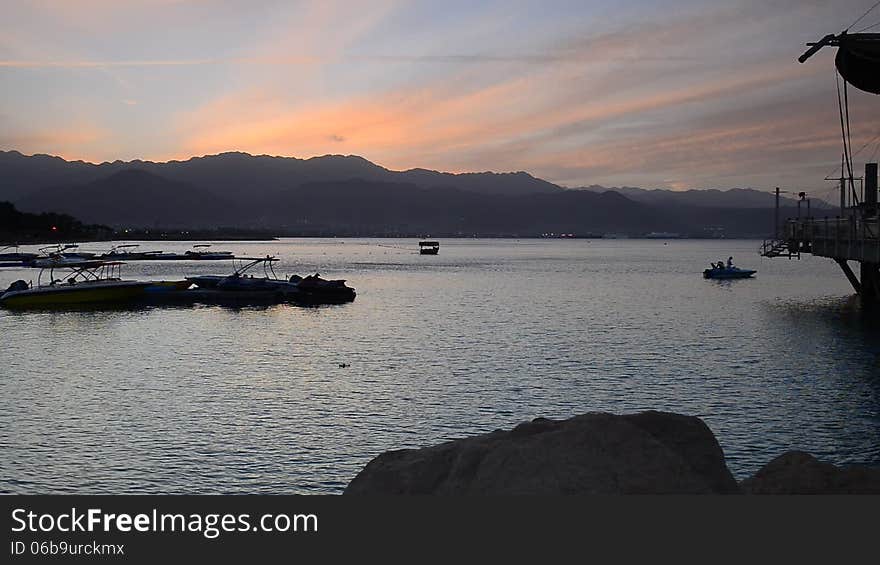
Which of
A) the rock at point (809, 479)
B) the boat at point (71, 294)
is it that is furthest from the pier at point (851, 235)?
the boat at point (71, 294)

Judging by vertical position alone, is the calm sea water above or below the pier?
below

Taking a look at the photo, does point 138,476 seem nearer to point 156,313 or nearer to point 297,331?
point 297,331

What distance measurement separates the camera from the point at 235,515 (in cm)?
794

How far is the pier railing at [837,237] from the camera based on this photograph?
48.3 metres

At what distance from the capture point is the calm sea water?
21.5 metres

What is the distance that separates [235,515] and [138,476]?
1328 centimetres

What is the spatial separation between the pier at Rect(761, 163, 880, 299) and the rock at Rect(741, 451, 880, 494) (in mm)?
37058

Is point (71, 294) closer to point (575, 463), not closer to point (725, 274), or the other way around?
point (575, 463)

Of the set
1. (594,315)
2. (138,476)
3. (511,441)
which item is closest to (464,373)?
(138,476)

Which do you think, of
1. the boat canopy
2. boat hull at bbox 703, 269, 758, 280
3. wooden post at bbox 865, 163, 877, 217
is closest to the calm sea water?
wooden post at bbox 865, 163, 877, 217

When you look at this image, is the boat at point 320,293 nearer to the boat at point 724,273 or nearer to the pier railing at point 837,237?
the pier railing at point 837,237

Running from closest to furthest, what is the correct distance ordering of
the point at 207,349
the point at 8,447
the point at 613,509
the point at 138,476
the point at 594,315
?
the point at 613,509 → the point at 138,476 → the point at 8,447 → the point at 207,349 → the point at 594,315

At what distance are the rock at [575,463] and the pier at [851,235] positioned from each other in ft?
128

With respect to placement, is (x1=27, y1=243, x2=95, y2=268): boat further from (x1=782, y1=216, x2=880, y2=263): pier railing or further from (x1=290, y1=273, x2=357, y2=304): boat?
(x1=782, y1=216, x2=880, y2=263): pier railing
